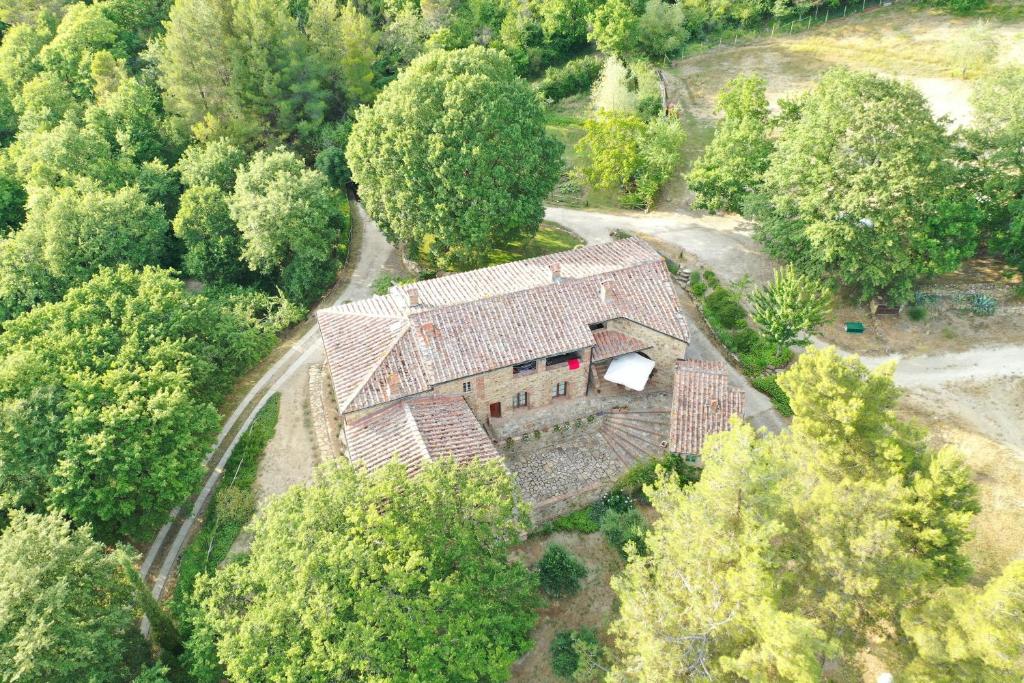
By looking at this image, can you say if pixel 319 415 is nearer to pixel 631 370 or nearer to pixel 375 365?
pixel 375 365

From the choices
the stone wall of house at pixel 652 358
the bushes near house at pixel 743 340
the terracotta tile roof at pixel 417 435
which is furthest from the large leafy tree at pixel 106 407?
the bushes near house at pixel 743 340

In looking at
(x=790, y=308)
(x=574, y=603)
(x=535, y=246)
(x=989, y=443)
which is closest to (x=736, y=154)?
(x=535, y=246)

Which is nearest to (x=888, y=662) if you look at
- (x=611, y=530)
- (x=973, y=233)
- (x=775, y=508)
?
(x=775, y=508)

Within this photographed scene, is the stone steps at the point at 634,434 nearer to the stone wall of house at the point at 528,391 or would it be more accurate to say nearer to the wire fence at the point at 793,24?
the stone wall of house at the point at 528,391

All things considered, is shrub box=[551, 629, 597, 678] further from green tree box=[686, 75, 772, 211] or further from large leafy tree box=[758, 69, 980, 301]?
green tree box=[686, 75, 772, 211]

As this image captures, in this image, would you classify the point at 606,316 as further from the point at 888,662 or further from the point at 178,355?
the point at 178,355

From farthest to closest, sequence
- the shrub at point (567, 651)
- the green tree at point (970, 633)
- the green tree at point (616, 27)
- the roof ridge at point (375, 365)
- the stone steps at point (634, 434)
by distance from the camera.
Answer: the green tree at point (616, 27)
the stone steps at point (634, 434)
the roof ridge at point (375, 365)
the shrub at point (567, 651)
the green tree at point (970, 633)
